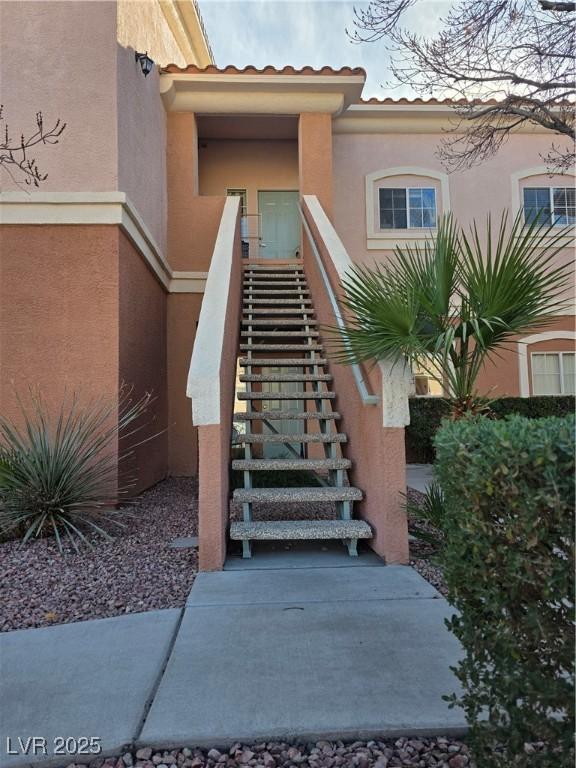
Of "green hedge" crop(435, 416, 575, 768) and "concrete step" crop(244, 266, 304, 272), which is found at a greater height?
"concrete step" crop(244, 266, 304, 272)

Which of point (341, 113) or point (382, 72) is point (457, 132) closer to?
point (341, 113)

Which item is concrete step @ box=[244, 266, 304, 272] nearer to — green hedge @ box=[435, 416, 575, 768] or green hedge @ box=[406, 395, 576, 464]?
green hedge @ box=[406, 395, 576, 464]

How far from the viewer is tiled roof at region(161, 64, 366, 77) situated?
865 cm

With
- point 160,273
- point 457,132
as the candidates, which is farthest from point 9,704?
point 457,132

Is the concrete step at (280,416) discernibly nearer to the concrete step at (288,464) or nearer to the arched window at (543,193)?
the concrete step at (288,464)

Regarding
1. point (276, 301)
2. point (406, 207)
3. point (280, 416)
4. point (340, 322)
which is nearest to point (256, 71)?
point (406, 207)

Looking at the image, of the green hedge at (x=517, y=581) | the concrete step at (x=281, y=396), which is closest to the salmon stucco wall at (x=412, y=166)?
the concrete step at (x=281, y=396)

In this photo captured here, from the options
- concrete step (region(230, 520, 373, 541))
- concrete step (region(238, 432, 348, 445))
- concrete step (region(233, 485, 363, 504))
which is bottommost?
concrete step (region(230, 520, 373, 541))

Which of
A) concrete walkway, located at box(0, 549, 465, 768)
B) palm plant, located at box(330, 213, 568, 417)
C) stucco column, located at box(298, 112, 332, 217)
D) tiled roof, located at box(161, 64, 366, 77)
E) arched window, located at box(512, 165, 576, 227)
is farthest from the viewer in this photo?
arched window, located at box(512, 165, 576, 227)

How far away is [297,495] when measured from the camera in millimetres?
4336

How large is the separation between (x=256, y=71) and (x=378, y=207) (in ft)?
11.3

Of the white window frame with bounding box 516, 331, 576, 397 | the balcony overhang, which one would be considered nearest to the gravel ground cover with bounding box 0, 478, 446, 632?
the white window frame with bounding box 516, 331, 576, 397

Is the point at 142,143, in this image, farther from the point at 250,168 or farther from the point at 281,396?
the point at 281,396

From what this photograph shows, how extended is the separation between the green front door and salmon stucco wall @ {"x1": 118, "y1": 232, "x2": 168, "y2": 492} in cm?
346
